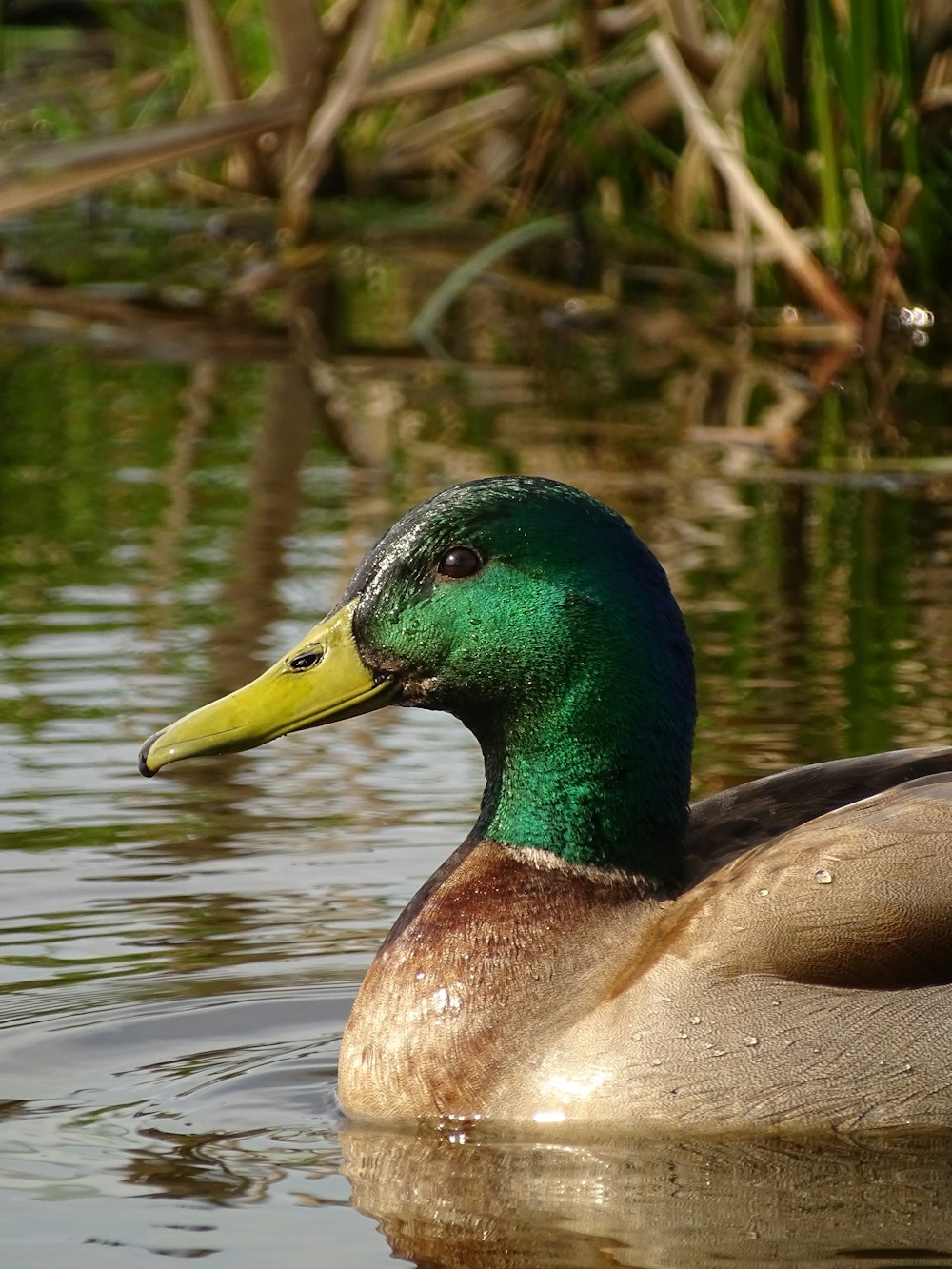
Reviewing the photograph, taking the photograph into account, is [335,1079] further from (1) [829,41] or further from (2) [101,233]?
(2) [101,233]

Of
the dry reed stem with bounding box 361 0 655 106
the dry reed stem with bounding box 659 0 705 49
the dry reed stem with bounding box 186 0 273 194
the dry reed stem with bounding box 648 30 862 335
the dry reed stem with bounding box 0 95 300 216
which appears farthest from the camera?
the dry reed stem with bounding box 186 0 273 194

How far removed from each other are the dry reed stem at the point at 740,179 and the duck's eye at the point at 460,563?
21.0 ft

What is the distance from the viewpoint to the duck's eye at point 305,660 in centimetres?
501

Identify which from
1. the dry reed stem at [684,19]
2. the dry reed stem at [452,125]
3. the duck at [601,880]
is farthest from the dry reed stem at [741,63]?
the duck at [601,880]

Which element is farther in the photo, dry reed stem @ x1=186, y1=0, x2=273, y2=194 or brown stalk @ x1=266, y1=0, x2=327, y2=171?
dry reed stem @ x1=186, y1=0, x2=273, y2=194

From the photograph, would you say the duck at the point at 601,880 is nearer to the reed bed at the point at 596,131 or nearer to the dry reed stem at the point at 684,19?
the reed bed at the point at 596,131

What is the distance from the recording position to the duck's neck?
191 inches

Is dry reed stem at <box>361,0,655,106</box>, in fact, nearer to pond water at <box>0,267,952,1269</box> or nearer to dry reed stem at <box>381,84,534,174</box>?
dry reed stem at <box>381,84,534,174</box>

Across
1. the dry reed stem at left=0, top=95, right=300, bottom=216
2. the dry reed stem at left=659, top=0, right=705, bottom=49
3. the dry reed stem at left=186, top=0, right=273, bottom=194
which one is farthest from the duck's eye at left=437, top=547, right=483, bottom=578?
the dry reed stem at left=186, top=0, right=273, bottom=194

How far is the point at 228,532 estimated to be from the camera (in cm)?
914

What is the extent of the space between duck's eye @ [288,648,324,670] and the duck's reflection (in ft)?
2.95

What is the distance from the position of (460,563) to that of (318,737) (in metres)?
2.42

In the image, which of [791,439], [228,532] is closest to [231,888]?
[228,532]

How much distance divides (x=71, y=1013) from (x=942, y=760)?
5.76 feet
